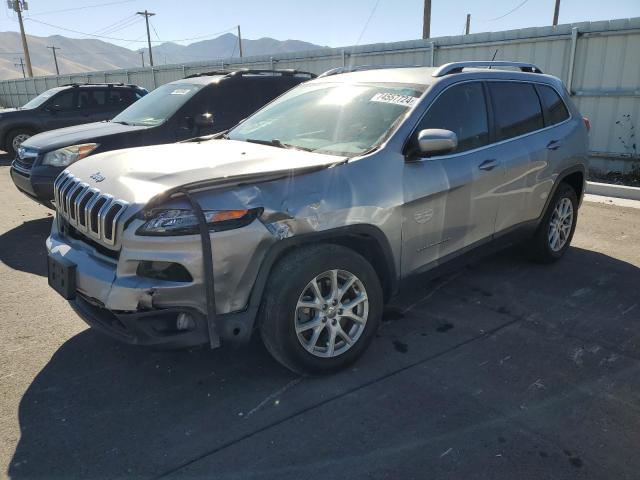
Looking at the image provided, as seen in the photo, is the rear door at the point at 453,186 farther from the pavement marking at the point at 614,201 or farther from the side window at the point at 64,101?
the side window at the point at 64,101

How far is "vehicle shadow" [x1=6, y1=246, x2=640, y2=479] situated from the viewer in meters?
2.46

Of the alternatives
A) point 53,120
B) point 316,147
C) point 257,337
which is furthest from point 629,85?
point 53,120

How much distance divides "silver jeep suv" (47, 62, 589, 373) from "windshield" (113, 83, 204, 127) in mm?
2584

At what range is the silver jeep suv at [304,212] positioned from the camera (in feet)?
8.51

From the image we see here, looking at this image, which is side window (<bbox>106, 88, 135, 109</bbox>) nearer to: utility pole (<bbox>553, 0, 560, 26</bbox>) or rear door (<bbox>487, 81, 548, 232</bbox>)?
rear door (<bbox>487, 81, 548, 232</bbox>)

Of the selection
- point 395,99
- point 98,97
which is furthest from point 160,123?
point 98,97

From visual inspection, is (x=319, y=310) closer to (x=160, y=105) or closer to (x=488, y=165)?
(x=488, y=165)

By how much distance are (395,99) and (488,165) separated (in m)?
0.90

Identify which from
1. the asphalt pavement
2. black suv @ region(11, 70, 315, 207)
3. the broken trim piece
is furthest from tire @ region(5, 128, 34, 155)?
the broken trim piece

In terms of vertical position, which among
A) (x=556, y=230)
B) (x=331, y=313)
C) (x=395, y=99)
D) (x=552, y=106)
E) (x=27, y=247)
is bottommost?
(x=27, y=247)

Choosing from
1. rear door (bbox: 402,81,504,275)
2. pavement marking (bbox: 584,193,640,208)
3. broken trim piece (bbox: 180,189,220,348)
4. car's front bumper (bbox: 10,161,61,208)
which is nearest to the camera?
broken trim piece (bbox: 180,189,220,348)

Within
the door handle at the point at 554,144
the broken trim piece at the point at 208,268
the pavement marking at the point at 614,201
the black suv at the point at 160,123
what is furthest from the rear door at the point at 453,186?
the pavement marking at the point at 614,201

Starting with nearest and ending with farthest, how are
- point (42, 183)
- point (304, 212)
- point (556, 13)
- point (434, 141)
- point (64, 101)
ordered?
point (304, 212) → point (434, 141) → point (42, 183) → point (64, 101) → point (556, 13)

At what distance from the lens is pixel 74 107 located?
37.5 ft
